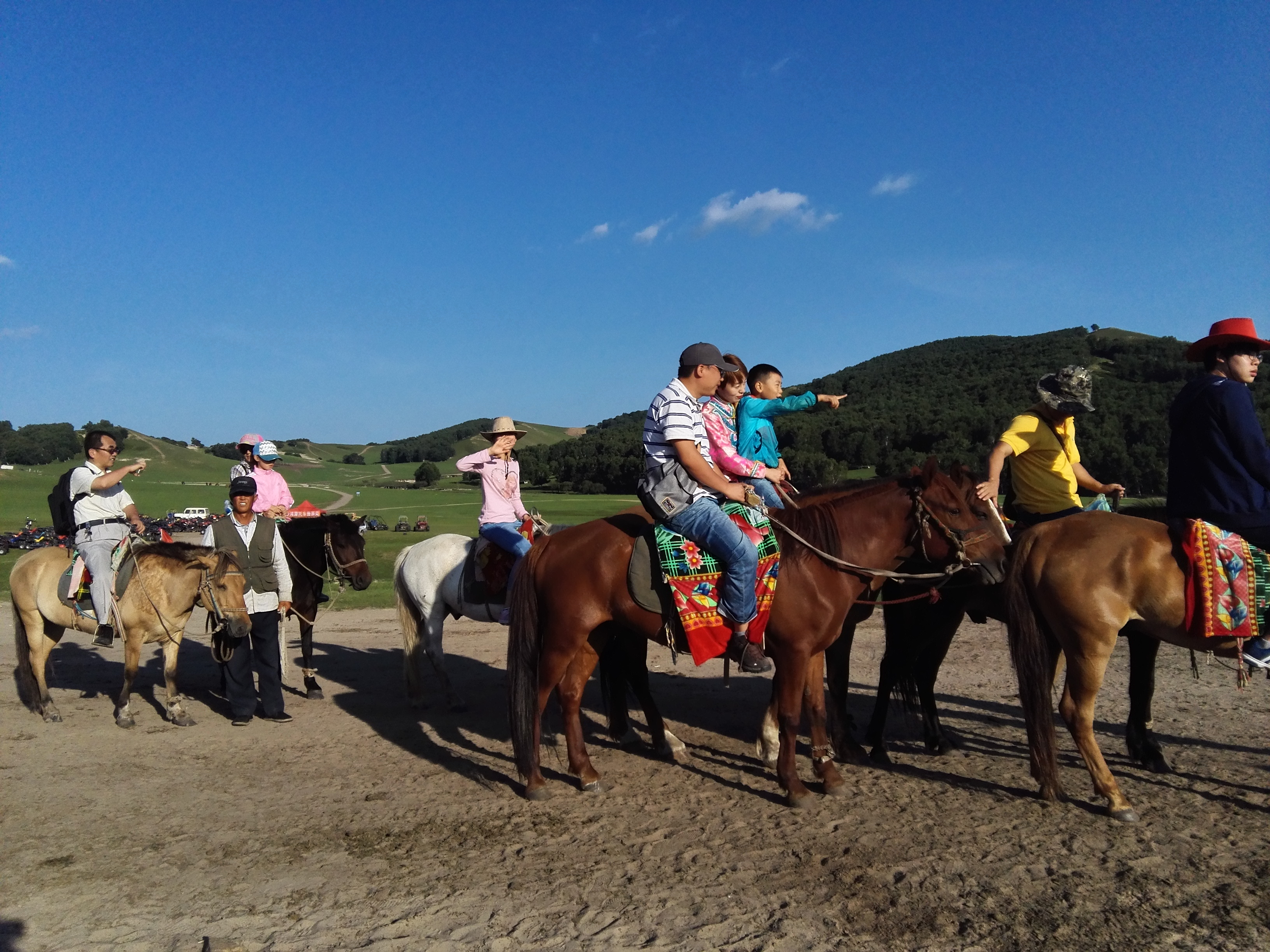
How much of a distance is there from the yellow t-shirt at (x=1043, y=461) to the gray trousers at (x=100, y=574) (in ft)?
25.7

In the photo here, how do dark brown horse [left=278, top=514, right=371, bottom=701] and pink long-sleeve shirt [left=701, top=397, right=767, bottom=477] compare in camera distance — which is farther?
dark brown horse [left=278, top=514, right=371, bottom=701]

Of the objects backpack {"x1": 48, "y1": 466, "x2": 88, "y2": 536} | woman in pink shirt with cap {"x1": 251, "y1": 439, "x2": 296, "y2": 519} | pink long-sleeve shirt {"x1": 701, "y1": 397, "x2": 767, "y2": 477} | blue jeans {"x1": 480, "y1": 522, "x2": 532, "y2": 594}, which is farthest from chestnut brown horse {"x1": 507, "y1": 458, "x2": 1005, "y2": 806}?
backpack {"x1": 48, "y1": 466, "x2": 88, "y2": 536}

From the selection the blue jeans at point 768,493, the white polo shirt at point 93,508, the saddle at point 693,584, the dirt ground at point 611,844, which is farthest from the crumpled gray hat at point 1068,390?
the white polo shirt at point 93,508

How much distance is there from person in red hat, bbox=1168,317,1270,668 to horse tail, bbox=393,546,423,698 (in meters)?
6.74

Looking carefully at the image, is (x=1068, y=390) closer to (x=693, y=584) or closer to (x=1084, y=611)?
(x=1084, y=611)

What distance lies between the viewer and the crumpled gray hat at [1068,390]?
219 inches

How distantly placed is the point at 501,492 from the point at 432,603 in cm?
153

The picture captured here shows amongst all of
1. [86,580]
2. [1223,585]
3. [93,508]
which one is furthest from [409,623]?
[1223,585]

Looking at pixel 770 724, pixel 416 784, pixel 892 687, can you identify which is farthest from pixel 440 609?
pixel 892 687

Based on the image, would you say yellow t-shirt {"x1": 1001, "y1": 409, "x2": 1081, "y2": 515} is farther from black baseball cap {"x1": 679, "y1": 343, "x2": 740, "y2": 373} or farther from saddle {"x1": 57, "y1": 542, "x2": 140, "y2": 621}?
saddle {"x1": 57, "y1": 542, "x2": 140, "y2": 621}

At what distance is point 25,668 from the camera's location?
775 cm

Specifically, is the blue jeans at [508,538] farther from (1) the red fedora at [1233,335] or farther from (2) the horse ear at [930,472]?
(1) the red fedora at [1233,335]

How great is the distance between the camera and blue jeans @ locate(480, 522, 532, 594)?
294 inches

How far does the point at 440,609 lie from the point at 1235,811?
666 cm
